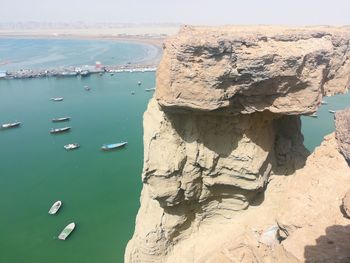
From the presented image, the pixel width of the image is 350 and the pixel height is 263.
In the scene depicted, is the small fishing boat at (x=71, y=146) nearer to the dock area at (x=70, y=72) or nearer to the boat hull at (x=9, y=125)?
the boat hull at (x=9, y=125)

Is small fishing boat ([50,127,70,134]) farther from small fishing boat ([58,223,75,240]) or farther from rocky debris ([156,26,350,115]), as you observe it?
rocky debris ([156,26,350,115])

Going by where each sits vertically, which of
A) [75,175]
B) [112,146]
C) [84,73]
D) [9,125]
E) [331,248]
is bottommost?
[9,125]

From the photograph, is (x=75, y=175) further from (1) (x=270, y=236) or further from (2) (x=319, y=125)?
(2) (x=319, y=125)

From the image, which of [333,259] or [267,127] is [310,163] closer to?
[267,127]

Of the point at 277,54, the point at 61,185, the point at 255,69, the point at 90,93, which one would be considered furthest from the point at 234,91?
the point at 90,93

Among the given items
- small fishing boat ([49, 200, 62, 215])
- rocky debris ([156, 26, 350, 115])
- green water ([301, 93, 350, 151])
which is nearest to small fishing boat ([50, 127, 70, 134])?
small fishing boat ([49, 200, 62, 215])

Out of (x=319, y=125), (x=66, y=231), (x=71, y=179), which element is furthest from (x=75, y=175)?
(x=319, y=125)
